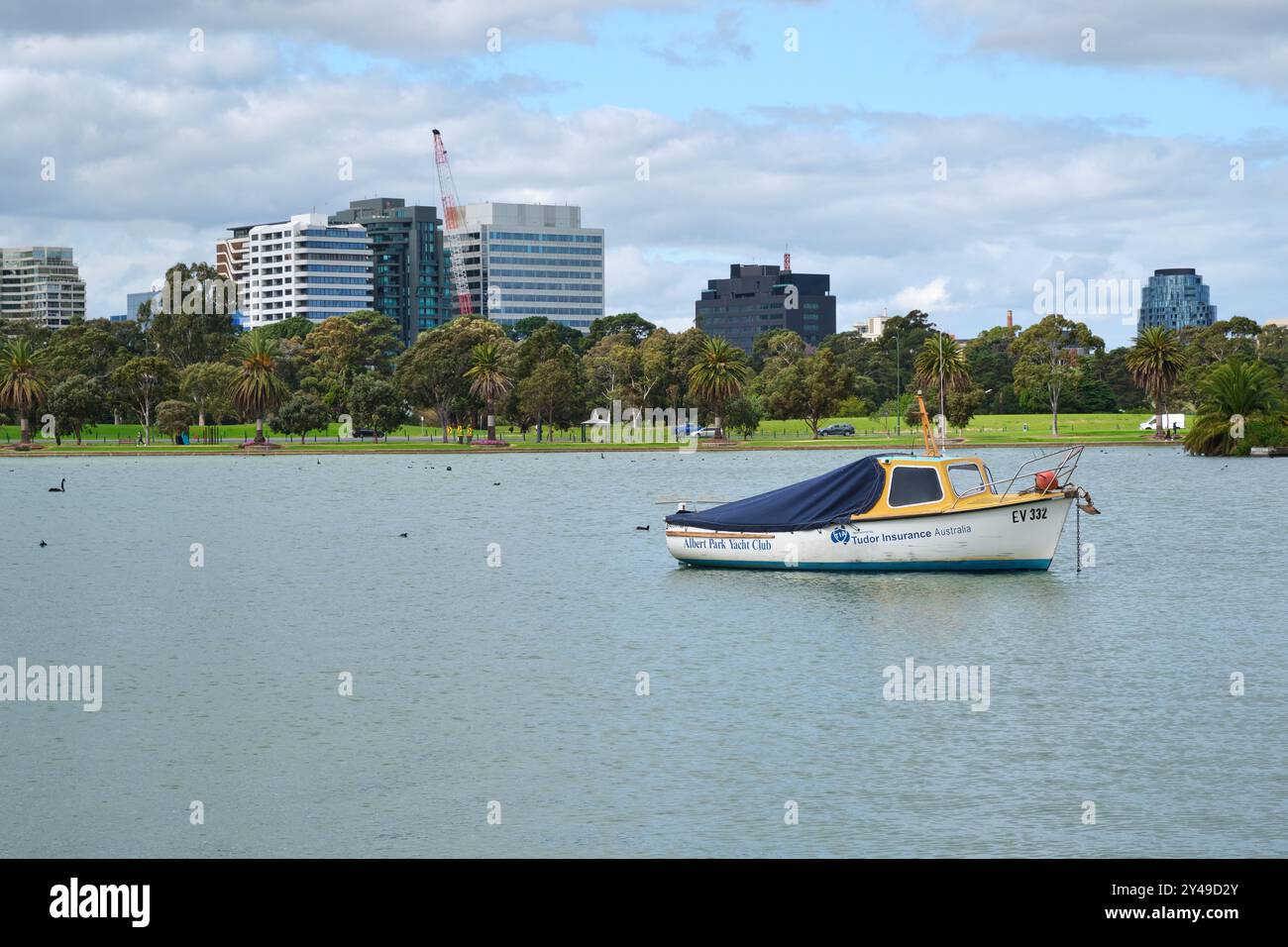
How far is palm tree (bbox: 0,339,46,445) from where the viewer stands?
631 ft

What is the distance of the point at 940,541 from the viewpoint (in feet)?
157

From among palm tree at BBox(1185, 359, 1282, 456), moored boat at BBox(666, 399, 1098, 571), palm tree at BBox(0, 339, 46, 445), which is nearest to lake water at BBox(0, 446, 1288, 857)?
moored boat at BBox(666, 399, 1098, 571)

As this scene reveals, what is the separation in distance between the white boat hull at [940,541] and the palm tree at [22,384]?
164302mm

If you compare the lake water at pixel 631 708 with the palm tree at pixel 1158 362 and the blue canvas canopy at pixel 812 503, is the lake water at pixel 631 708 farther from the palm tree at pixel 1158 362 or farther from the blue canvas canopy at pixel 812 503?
the palm tree at pixel 1158 362

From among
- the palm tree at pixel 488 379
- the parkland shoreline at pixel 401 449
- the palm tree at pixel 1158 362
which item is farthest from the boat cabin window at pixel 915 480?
the palm tree at pixel 1158 362

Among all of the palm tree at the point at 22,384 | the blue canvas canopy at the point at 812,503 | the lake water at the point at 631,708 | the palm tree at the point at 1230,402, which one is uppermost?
the palm tree at the point at 22,384

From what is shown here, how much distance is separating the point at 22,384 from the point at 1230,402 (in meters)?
141

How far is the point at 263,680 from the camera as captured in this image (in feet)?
114

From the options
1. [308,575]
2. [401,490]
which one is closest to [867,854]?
[308,575]

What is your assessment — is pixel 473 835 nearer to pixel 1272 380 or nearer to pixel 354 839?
pixel 354 839

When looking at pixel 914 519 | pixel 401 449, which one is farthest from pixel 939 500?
pixel 401 449

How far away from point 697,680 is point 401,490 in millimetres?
88726

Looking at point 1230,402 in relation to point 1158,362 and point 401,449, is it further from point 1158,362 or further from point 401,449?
point 401,449

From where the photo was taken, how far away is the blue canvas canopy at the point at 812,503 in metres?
47.8
